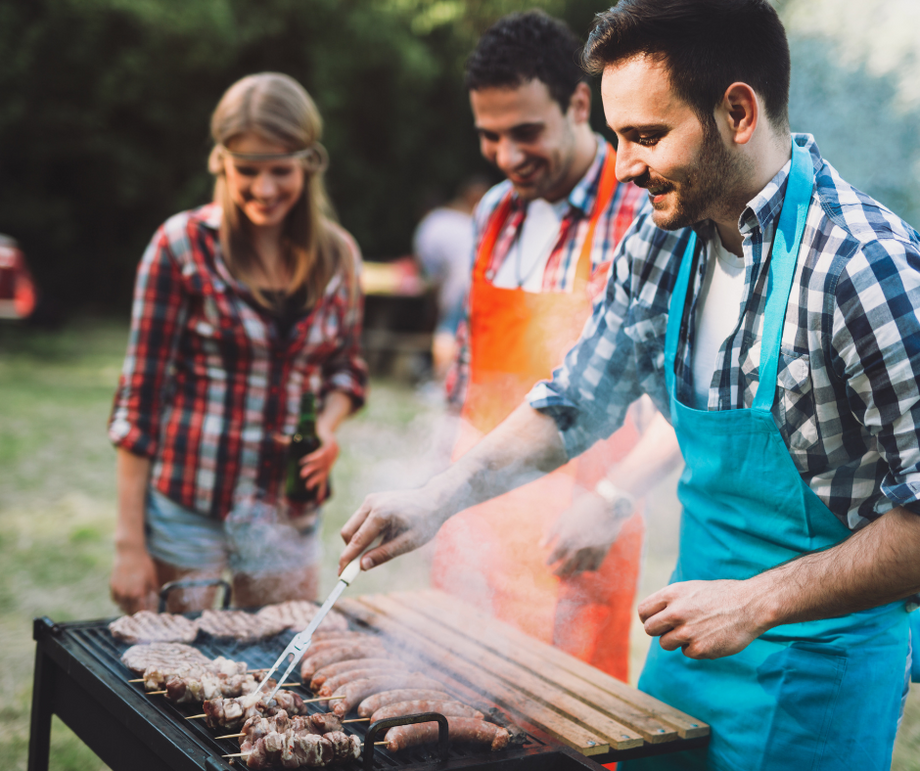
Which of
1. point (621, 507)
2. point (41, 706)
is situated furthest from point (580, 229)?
point (41, 706)

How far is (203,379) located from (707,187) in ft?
6.30

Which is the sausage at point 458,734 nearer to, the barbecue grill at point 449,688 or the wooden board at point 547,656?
the barbecue grill at point 449,688

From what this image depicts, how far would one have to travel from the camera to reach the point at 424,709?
192 cm

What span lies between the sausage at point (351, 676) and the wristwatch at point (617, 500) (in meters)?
0.82

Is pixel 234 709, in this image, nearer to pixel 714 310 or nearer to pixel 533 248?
pixel 714 310

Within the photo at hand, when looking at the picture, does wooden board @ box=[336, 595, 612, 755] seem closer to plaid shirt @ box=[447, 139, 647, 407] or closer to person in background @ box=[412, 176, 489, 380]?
plaid shirt @ box=[447, 139, 647, 407]

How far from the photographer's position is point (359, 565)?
202cm

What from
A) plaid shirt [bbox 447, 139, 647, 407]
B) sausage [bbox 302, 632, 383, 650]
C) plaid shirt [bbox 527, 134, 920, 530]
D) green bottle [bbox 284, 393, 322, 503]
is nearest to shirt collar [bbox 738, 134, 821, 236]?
plaid shirt [bbox 527, 134, 920, 530]

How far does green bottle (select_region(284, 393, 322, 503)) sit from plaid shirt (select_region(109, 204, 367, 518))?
4 centimetres

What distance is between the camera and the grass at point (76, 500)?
3695 mm

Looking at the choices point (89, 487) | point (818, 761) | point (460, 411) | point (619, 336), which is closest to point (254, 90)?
point (460, 411)

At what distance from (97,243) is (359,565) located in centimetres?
1593

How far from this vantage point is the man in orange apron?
2.76 m

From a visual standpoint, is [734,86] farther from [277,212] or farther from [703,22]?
[277,212]
